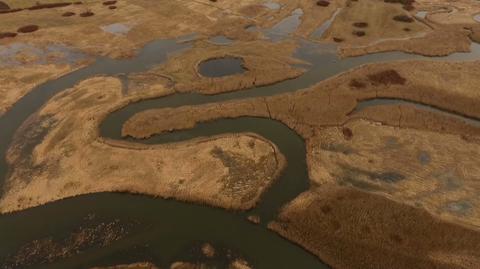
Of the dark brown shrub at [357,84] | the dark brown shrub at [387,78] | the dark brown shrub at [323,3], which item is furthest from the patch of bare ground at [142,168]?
the dark brown shrub at [323,3]

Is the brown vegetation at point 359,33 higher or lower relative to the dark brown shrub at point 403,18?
lower

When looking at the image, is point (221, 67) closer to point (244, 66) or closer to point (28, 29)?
point (244, 66)

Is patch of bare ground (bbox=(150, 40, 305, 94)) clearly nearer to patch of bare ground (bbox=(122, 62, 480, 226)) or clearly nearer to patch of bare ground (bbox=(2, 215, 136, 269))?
patch of bare ground (bbox=(122, 62, 480, 226))

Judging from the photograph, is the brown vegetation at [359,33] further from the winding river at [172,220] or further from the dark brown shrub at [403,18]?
the winding river at [172,220]

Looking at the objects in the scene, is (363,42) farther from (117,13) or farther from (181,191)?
(117,13)

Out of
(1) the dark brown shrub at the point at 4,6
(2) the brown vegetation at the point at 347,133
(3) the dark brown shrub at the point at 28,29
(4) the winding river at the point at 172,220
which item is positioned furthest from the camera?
(1) the dark brown shrub at the point at 4,6

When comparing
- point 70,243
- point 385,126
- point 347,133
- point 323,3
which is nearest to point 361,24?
point 323,3

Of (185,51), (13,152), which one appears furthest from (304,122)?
(13,152)

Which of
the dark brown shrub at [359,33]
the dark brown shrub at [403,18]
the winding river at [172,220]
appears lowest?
the winding river at [172,220]
